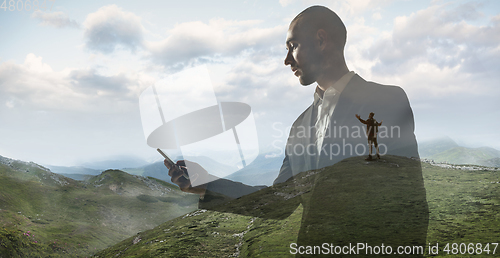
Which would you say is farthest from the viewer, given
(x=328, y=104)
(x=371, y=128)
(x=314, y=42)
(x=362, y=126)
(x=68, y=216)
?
(x=68, y=216)

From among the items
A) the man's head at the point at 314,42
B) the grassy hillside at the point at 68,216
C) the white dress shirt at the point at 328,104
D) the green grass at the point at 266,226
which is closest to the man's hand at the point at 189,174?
the green grass at the point at 266,226

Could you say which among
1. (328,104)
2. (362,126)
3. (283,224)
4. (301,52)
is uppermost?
(301,52)

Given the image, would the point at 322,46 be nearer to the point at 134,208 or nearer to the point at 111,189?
the point at 134,208

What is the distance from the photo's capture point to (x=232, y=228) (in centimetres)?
696

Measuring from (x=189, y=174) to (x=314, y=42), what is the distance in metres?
6.08

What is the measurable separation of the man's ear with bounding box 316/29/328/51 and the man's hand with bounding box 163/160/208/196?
5433 millimetres

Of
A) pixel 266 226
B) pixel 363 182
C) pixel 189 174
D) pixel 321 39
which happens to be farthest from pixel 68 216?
pixel 363 182

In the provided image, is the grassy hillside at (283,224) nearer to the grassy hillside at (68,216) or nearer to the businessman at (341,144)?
the businessman at (341,144)

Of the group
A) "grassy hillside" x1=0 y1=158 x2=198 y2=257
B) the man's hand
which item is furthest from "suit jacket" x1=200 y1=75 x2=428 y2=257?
"grassy hillside" x1=0 y1=158 x2=198 y2=257

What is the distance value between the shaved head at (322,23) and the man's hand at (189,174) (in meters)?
5.49

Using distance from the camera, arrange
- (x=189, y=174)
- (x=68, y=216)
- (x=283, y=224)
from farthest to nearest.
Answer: (x=68, y=216)
(x=189, y=174)
(x=283, y=224)

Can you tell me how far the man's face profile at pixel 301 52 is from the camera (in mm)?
6969

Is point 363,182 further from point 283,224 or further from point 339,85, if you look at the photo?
point 339,85

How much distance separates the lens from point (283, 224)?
5.77 meters
